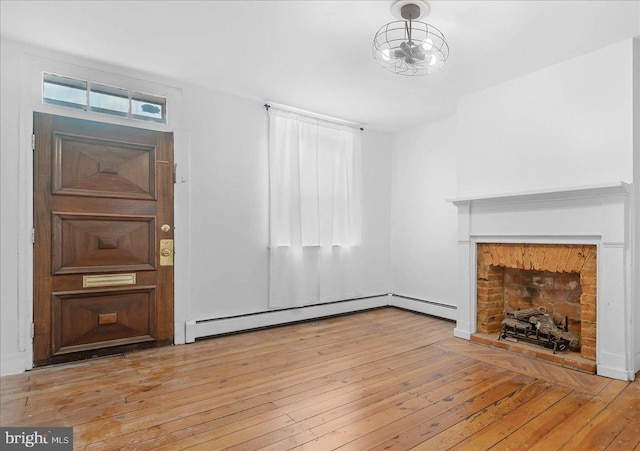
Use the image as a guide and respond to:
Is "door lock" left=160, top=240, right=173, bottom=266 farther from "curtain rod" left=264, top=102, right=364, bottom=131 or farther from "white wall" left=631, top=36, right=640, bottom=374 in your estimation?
"white wall" left=631, top=36, right=640, bottom=374

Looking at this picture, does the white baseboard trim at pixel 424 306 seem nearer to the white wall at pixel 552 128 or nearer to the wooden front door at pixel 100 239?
the white wall at pixel 552 128

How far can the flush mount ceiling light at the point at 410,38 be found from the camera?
2.40m

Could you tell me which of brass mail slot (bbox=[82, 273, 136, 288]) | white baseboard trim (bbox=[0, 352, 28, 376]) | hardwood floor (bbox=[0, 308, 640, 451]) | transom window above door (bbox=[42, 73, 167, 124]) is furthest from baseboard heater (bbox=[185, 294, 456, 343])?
transom window above door (bbox=[42, 73, 167, 124])

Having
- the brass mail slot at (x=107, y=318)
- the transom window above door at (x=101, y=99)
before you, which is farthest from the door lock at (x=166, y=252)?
the transom window above door at (x=101, y=99)

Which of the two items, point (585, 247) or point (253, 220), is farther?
point (253, 220)

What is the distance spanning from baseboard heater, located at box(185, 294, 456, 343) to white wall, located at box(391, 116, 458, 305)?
0.40ft

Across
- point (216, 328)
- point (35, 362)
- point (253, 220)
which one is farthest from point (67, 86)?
point (216, 328)

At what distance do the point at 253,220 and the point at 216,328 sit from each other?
1.27 m

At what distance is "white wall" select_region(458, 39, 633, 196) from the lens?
9.41 feet

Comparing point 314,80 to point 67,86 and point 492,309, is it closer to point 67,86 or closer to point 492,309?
point 67,86

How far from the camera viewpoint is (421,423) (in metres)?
2.13

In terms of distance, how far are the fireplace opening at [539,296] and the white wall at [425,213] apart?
78 cm

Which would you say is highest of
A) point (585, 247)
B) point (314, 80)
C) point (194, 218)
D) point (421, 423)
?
point (314, 80)

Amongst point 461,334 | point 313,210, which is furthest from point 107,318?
point 461,334
